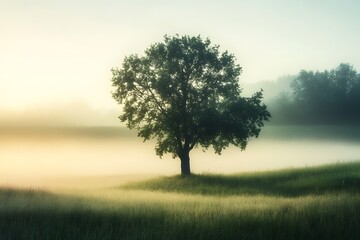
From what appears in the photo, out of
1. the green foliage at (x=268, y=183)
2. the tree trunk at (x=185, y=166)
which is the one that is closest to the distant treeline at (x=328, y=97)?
the green foliage at (x=268, y=183)

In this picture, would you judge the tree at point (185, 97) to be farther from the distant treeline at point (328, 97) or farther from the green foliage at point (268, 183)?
the distant treeline at point (328, 97)

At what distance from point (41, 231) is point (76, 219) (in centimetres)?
177

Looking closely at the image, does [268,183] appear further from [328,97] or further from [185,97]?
[328,97]

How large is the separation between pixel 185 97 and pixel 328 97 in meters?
115

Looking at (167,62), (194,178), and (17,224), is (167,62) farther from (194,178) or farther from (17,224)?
(17,224)

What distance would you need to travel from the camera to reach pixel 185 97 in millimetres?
38219

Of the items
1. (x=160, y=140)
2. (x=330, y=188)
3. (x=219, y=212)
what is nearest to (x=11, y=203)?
(x=219, y=212)

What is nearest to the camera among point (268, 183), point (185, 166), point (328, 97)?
point (268, 183)

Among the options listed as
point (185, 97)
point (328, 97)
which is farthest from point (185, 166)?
point (328, 97)

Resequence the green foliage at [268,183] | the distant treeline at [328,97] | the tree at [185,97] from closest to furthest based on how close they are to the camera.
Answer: the green foliage at [268,183], the tree at [185,97], the distant treeline at [328,97]

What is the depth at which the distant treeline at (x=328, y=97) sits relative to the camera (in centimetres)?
13750

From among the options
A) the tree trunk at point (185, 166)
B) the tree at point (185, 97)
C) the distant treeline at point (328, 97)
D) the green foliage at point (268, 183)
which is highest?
the distant treeline at point (328, 97)

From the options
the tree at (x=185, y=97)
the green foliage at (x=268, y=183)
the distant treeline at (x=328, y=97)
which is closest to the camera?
the green foliage at (x=268, y=183)

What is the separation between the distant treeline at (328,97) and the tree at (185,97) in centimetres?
10999
